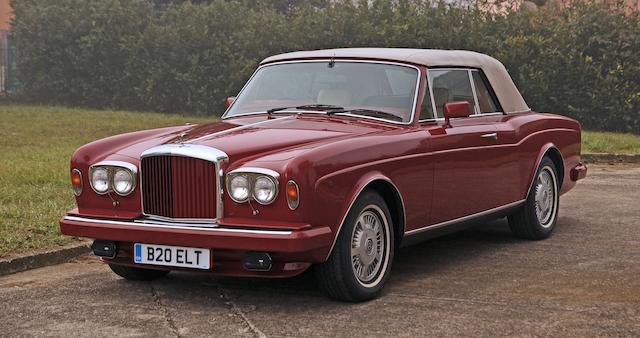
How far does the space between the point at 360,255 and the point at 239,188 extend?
0.91 metres

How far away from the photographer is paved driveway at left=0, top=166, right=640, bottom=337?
526 cm

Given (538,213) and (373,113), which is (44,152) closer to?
(538,213)

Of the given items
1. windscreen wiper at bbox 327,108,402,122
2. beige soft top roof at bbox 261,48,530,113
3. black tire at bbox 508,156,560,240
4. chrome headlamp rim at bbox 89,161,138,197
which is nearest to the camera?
chrome headlamp rim at bbox 89,161,138,197

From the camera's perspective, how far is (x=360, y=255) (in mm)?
5871

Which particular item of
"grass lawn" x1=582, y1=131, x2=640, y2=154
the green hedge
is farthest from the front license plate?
the green hedge

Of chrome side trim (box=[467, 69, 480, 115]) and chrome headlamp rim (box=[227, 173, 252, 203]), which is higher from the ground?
chrome side trim (box=[467, 69, 480, 115])

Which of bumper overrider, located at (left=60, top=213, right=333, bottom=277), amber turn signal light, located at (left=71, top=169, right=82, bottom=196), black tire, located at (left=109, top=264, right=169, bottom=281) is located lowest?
black tire, located at (left=109, top=264, right=169, bottom=281)

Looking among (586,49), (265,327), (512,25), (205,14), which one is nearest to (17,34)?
(205,14)

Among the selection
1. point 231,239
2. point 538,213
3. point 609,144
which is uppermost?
point 231,239

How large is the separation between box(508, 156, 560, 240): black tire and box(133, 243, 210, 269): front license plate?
3348 mm

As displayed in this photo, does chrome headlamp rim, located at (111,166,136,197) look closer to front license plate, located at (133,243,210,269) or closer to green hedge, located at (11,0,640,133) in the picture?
front license plate, located at (133,243,210,269)

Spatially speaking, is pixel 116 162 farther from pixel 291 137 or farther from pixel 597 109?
pixel 597 109

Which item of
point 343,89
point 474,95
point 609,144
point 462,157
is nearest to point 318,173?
point 343,89

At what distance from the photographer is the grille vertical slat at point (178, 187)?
220 inches
